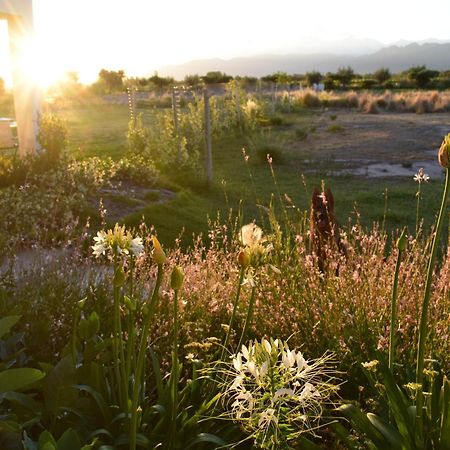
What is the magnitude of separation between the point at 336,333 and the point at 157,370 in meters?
0.95

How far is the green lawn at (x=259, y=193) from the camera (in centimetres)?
778

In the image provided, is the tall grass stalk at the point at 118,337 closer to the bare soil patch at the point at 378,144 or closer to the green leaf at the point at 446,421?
the green leaf at the point at 446,421

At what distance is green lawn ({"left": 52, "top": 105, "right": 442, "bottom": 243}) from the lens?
7.78 m

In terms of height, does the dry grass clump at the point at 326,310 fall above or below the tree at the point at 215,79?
above

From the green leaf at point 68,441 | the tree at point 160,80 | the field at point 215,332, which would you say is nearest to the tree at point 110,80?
the tree at point 160,80

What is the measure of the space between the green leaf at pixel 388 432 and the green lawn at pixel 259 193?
3.11 meters

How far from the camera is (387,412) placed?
7.38 ft

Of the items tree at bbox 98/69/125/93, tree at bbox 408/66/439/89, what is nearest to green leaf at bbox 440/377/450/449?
tree at bbox 98/69/125/93

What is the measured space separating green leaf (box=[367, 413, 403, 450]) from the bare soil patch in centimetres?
1040

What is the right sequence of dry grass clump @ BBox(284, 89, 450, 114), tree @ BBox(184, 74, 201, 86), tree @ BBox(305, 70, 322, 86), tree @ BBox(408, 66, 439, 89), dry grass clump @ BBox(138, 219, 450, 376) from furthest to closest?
tree @ BBox(305, 70, 322, 86), tree @ BBox(408, 66, 439, 89), tree @ BBox(184, 74, 201, 86), dry grass clump @ BBox(284, 89, 450, 114), dry grass clump @ BBox(138, 219, 450, 376)

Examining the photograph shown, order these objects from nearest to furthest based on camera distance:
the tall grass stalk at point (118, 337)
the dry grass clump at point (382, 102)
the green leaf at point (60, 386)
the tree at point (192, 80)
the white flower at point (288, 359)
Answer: the white flower at point (288, 359) → the tall grass stalk at point (118, 337) → the green leaf at point (60, 386) → the dry grass clump at point (382, 102) → the tree at point (192, 80)

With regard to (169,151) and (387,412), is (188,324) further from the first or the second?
(169,151)

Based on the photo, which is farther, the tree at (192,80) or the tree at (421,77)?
the tree at (421,77)

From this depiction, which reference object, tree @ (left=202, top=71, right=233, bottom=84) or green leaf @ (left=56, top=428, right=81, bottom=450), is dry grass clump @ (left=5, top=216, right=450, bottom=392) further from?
tree @ (left=202, top=71, right=233, bottom=84)
